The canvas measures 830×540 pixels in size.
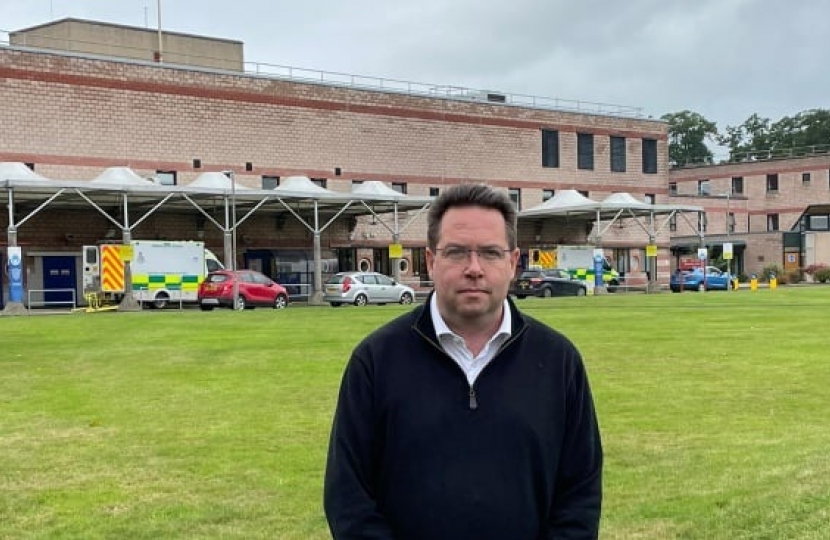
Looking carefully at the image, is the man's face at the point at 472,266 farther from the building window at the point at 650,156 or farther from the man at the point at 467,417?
the building window at the point at 650,156

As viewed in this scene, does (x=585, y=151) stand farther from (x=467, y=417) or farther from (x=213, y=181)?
(x=467, y=417)

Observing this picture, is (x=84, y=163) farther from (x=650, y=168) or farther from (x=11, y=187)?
(x=650, y=168)

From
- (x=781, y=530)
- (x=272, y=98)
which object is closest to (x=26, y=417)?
(x=781, y=530)

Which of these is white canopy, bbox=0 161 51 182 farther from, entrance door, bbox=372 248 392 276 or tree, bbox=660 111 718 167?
tree, bbox=660 111 718 167

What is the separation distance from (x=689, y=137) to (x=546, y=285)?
325 ft

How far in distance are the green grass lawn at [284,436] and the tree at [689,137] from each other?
122 metres

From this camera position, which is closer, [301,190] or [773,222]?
[301,190]

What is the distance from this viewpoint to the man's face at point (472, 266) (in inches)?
119

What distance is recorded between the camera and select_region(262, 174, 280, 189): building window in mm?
45500

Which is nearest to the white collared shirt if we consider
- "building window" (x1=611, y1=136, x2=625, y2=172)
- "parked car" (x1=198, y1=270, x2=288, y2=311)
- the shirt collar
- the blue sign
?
the shirt collar

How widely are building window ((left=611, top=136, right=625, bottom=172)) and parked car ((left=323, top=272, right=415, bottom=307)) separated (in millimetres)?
25062

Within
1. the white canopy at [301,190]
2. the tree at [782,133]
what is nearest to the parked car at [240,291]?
the white canopy at [301,190]

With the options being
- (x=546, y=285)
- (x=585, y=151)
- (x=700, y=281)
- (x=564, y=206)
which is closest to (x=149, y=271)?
(x=546, y=285)

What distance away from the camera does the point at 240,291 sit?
34.2 metres
